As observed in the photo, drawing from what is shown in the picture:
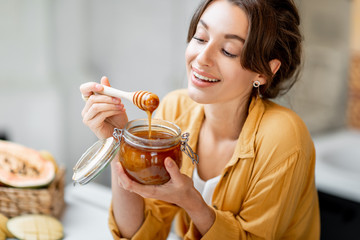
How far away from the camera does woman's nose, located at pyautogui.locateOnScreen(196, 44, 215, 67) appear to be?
97 centimetres

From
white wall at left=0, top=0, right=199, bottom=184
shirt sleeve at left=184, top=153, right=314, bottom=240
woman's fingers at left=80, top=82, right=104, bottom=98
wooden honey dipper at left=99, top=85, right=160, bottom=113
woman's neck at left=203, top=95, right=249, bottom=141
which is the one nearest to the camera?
wooden honey dipper at left=99, top=85, right=160, bottom=113

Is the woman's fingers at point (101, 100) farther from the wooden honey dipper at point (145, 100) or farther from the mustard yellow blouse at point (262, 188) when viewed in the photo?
the mustard yellow blouse at point (262, 188)

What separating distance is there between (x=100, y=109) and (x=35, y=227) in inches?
18.8

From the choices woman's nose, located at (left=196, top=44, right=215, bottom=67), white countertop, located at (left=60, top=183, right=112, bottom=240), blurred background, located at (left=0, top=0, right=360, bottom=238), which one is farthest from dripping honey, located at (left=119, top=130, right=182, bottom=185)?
blurred background, located at (left=0, top=0, right=360, bottom=238)

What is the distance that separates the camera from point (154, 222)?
116cm

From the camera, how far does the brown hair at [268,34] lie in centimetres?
97

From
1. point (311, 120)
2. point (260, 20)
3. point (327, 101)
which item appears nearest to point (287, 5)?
point (260, 20)

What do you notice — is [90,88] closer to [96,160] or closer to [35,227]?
[96,160]

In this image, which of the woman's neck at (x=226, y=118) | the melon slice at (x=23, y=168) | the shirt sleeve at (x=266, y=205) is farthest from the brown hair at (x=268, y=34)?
the melon slice at (x=23, y=168)

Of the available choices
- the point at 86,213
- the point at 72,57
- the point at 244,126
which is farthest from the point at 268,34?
the point at 72,57

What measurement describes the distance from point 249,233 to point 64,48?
1778 mm

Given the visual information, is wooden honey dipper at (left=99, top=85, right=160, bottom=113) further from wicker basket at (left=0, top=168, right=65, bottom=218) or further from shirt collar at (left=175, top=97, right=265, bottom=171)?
wicker basket at (left=0, top=168, right=65, bottom=218)

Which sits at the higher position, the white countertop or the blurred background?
the blurred background

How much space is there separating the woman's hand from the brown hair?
34 centimetres
